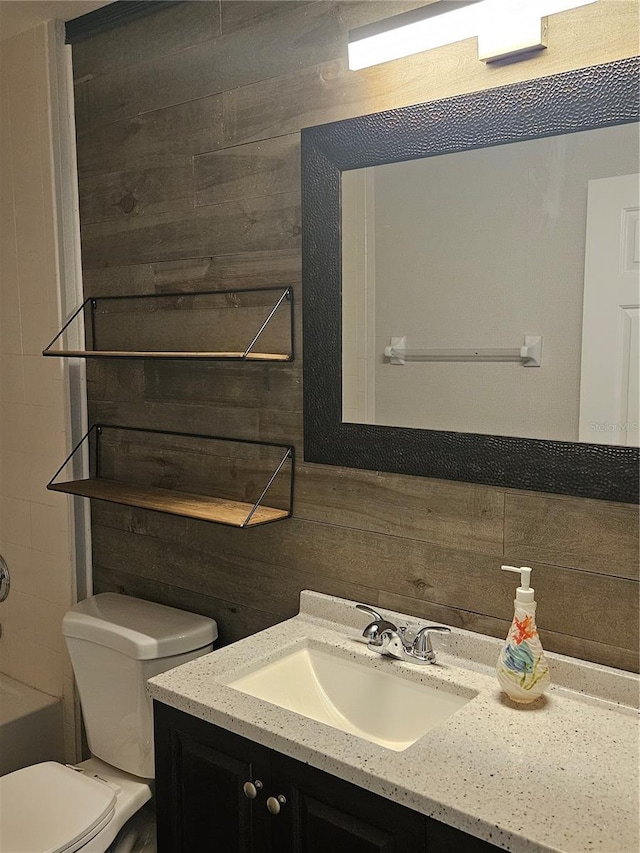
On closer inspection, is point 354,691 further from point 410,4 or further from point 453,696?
point 410,4

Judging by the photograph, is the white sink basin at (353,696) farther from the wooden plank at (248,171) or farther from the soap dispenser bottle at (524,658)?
the wooden plank at (248,171)

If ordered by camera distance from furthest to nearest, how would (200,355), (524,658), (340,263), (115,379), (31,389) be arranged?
(31,389), (115,379), (200,355), (340,263), (524,658)

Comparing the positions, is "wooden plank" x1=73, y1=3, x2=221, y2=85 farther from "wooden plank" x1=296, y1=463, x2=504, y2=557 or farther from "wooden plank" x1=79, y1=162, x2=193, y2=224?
"wooden plank" x1=296, y1=463, x2=504, y2=557

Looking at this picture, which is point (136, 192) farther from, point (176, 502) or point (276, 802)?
point (276, 802)

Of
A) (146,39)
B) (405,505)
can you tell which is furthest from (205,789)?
(146,39)

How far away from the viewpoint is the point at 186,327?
2.07m

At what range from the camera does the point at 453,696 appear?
1.50 m

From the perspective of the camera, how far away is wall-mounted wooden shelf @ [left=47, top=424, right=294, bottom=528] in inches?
74.5

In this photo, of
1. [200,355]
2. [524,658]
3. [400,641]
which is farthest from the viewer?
[200,355]

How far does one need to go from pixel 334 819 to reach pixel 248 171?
1.39 m

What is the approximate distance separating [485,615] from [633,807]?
51 cm

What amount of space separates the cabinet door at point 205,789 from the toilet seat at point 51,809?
239 mm

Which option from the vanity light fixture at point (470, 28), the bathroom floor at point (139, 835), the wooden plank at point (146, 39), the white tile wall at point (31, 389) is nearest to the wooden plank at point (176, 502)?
the white tile wall at point (31, 389)

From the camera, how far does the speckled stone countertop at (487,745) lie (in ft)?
3.59
